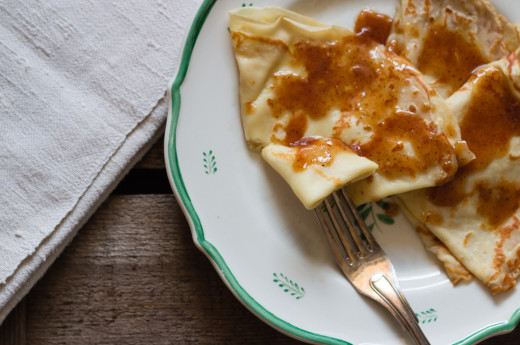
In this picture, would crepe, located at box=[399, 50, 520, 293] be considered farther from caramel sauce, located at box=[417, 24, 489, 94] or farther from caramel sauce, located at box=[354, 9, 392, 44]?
caramel sauce, located at box=[354, 9, 392, 44]

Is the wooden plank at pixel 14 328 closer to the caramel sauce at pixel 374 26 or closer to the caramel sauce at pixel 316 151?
the caramel sauce at pixel 316 151

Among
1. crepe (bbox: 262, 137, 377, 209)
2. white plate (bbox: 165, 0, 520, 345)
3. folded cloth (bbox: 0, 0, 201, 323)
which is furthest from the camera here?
folded cloth (bbox: 0, 0, 201, 323)

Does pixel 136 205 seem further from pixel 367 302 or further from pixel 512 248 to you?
pixel 512 248

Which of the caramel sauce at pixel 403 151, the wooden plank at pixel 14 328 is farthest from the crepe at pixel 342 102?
the wooden plank at pixel 14 328

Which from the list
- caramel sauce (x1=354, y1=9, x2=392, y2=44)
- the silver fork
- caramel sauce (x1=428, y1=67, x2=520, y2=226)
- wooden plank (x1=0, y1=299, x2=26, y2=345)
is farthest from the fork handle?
wooden plank (x1=0, y1=299, x2=26, y2=345)

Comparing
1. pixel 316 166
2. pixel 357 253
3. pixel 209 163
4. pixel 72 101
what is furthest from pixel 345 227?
pixel 72 101

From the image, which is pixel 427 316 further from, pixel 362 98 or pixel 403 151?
pixel 362 98
